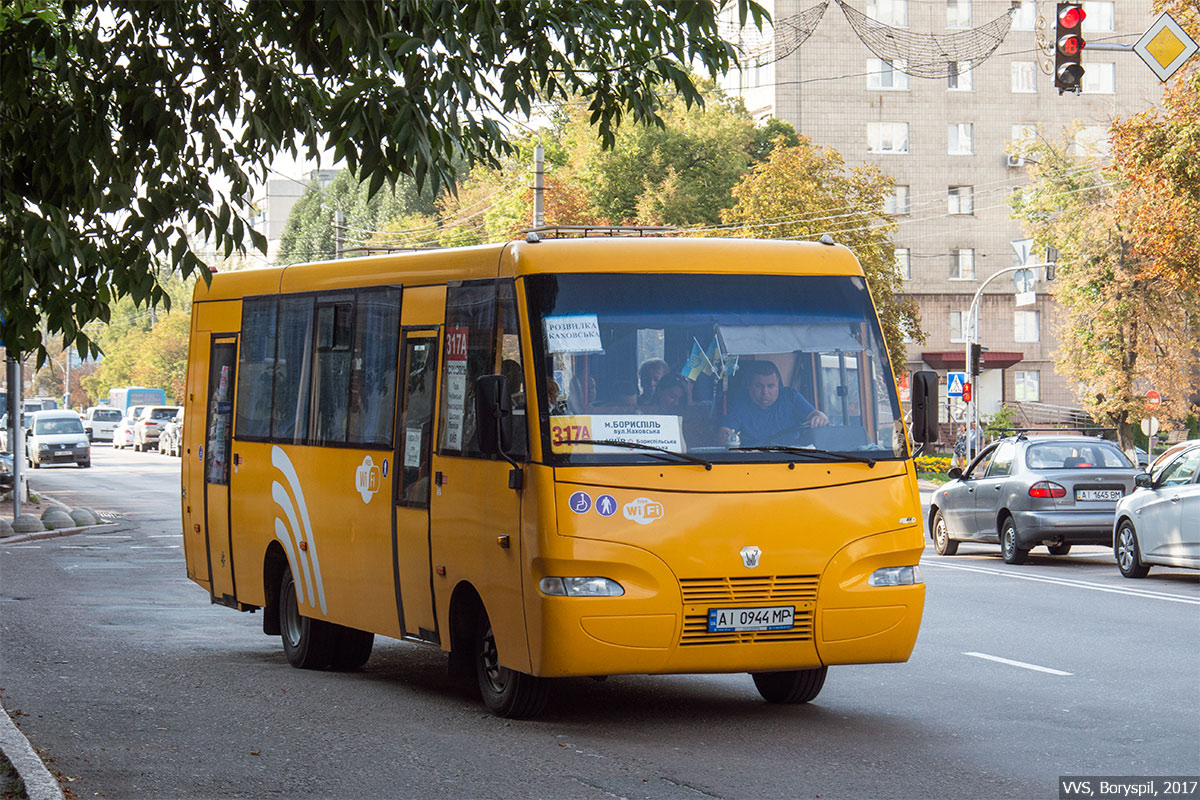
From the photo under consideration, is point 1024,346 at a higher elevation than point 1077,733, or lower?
higher

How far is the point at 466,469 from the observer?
10.1m

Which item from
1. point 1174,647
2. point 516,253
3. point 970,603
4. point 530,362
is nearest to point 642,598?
point 530,362

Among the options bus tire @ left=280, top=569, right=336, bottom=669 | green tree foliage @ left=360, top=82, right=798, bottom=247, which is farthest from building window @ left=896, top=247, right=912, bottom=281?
bus tire @ left=280, top=569, right=336, bottom=669

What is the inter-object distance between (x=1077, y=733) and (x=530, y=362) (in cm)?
356

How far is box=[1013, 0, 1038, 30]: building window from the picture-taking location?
252 ft

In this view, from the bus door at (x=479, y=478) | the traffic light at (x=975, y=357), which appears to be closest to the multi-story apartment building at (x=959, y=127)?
the traffic light at (x=975, y=357)

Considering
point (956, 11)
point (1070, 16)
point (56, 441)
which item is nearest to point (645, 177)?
point (956, 11)

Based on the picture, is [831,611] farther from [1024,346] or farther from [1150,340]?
[1024,346]

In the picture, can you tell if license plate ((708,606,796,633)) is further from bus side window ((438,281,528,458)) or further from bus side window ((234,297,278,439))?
bus side window ((234,297,278,439))

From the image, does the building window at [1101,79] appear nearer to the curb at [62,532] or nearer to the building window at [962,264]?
the building window at [962,264]

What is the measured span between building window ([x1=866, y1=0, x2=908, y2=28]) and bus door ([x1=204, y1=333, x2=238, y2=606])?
65.9 m

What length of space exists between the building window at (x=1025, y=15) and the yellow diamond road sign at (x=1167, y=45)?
5965cm

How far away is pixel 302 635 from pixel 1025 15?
70321mm

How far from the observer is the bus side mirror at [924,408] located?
10031 millimetres
